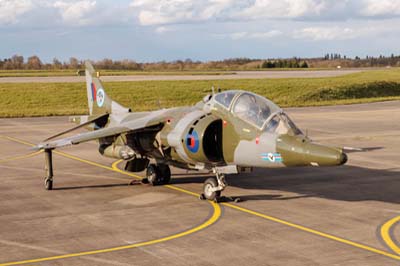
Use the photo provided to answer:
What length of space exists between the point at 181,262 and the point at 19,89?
50.5 m

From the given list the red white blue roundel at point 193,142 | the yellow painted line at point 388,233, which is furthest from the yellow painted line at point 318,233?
the red white blue roundel at point 193,142

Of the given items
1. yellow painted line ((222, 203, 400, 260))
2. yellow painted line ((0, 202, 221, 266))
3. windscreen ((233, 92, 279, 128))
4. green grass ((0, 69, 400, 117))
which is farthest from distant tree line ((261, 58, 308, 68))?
yellow painted line ((0, 202, 221, 266))

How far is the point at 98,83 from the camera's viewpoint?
79.4 feet

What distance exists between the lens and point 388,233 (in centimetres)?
1430

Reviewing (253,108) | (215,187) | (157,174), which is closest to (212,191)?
(215,187)

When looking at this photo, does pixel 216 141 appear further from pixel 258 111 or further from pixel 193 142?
pixel 258 111

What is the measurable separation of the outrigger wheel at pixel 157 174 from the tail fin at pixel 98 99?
3.15m

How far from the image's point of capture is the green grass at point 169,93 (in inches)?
2152

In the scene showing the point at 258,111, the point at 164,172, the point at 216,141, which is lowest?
the point at 164,172

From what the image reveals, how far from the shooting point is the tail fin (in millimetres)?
23078

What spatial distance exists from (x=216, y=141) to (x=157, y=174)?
3.50 meters

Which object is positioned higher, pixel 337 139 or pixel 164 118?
pixel 164 118

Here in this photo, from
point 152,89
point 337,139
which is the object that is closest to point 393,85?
point 152,89

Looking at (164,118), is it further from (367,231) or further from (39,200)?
(367,231)
